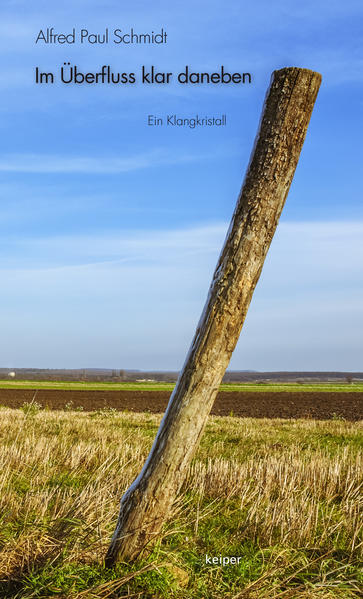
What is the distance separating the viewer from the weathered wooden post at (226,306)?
4289 millimetres

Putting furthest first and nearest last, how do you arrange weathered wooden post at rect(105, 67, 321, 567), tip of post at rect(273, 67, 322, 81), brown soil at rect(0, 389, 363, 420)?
1. brown soil at rect(0, 389, 363, 420)
2. tip of post at rect(273, 67, 322, 81)
3. weathered wooden post at rect(105, 67, 321, 567)

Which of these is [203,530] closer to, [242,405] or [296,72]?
[296,72]

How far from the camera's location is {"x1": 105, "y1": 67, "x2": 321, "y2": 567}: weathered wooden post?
4289mm

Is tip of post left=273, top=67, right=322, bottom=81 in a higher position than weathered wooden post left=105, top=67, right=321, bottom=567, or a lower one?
higher

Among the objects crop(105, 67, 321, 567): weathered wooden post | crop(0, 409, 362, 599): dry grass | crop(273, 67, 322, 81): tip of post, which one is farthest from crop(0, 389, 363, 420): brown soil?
crop(273, 67, 322, 81): tip of post

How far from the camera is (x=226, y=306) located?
4309mm

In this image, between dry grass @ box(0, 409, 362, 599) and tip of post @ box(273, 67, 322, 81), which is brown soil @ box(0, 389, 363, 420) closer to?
dry grass @ box(0, 409, 362, 599)

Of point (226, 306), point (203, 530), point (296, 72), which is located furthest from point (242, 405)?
point (296, 72)

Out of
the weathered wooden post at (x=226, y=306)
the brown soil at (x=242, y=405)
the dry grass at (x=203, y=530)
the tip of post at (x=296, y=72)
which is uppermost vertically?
the tip of post at (x=296, y=72)

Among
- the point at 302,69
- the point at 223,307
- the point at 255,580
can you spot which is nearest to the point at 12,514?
the point at 255,580

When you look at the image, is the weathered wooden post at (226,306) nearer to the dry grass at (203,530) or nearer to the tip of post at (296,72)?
the tip of post at (296,72)

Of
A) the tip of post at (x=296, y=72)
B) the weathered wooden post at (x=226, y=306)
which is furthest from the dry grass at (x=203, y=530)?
the tip of post at (x=296, y=72)

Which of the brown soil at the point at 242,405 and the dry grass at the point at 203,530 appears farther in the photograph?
the brown soil at the point at 242,405

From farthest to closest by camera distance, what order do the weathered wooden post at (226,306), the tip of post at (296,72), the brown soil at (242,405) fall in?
the brown soil at (242,405)
the tip of post at (296,72)
the weathered wooden post at (226,306)
